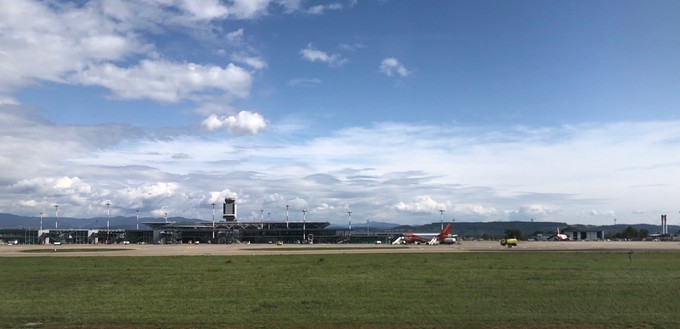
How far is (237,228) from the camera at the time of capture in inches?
7859

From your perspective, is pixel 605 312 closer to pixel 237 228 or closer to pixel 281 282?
pixel 281 282

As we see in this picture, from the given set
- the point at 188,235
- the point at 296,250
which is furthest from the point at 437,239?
the point at 188,235

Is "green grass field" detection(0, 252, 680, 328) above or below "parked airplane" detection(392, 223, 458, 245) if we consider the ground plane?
above

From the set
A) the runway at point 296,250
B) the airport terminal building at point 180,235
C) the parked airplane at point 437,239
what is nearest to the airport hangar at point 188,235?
the airport terminal building at point 180,235

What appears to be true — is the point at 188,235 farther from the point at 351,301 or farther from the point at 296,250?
the point at 351,301

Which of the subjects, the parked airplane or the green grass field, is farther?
the parked airplane

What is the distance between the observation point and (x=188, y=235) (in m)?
191

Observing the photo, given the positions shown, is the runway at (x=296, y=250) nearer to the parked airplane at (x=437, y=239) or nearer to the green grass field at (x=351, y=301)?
the parked airplane at (x=437, y=239)

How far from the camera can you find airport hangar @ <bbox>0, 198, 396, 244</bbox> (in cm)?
17362

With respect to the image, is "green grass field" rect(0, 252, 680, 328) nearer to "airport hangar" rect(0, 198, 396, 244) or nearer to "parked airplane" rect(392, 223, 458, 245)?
"parked airplane" rect(392, 223, 458, 245)

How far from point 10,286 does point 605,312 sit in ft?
86.2

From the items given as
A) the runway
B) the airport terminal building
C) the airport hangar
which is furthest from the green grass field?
the airport hangar

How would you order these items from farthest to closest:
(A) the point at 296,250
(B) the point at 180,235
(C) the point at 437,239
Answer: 1. (B) the point at 180,235
2. (C) the point at 437,239
3. (A) the point at 296,250

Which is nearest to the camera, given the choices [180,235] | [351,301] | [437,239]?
[351,301]
